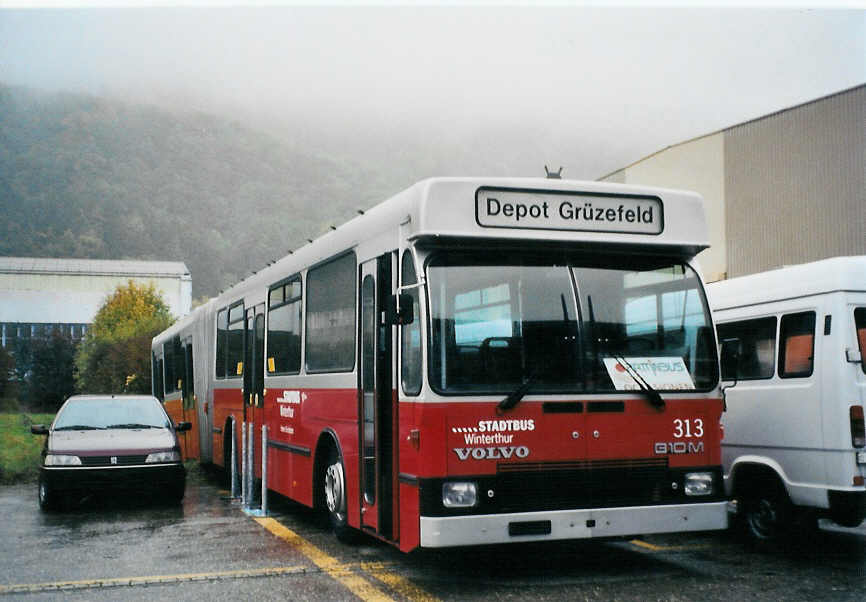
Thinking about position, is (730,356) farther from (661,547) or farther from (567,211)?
(661,547)

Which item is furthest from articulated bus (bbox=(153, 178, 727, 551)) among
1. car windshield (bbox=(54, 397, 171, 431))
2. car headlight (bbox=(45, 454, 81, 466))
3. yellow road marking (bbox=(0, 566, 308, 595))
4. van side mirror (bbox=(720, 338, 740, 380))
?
car windshield (bbox=(54, 397, 171, 431))

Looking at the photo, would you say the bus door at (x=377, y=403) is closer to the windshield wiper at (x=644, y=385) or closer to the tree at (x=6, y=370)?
the windshield wiper at (x=644, y=385)

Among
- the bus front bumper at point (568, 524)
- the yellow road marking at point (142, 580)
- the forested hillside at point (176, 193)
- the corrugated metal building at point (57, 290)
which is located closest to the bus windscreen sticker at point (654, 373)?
the bus front bumper at point (568, 524)

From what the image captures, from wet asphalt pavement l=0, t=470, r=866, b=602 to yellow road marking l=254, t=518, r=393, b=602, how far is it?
0.01m

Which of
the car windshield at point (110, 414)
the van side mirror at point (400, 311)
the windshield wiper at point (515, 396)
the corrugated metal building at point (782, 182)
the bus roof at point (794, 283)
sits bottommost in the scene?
the car windshield at point (110, 414)

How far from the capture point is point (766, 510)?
30.2ft

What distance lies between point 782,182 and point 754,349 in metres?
19.7

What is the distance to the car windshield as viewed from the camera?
1334 cm

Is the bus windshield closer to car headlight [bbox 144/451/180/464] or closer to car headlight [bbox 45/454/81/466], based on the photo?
car headlight [bbox 144/451/180/464]

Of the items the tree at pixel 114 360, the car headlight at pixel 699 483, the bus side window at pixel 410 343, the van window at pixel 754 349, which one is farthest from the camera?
the tree at pixel 114 360

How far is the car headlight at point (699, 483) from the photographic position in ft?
24.2

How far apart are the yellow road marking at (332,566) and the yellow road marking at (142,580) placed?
285 mm

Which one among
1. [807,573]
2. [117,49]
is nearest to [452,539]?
[807,573]

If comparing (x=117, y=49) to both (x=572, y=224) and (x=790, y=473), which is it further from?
(x=790, y=473)
